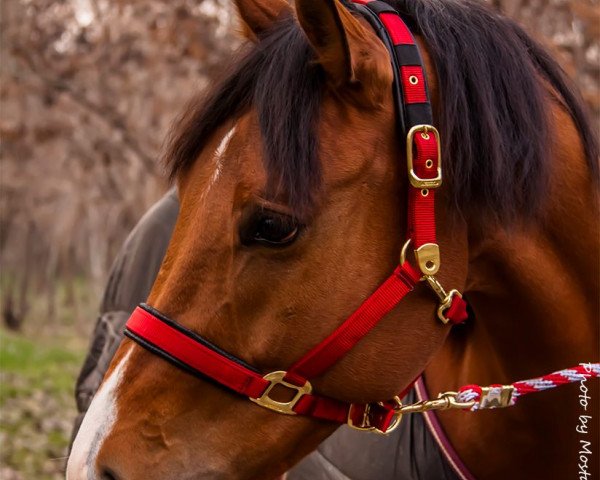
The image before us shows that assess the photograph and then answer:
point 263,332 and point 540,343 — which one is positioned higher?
point 263,332

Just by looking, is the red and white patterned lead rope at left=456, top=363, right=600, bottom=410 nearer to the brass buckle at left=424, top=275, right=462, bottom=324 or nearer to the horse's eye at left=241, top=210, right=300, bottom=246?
the brass buckle at left=424, top=275, right=462, bottom=324

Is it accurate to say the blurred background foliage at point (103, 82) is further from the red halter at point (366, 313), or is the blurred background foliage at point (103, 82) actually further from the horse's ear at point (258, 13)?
the red halter at point (366, 313)

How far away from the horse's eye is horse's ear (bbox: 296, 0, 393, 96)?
0.31 metres

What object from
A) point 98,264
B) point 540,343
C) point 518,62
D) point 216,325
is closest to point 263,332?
point 216,325

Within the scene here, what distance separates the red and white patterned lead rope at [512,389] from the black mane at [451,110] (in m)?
0.40

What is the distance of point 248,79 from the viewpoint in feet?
5.49

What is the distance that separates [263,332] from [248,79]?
1.81ft

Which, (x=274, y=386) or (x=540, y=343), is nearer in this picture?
(x=274, y=386)

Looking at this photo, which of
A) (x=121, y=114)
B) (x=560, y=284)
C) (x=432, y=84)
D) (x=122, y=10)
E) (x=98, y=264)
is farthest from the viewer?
(x=98, y=264)

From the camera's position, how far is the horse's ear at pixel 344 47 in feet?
4.94

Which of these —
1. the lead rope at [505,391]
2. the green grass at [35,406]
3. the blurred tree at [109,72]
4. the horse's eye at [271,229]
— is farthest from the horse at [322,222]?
the blurred tree at [109,72]

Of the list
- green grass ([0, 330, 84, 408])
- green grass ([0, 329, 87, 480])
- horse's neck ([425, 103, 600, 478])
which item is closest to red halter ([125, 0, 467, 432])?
horse's neck ([425, 103, 600, 478])

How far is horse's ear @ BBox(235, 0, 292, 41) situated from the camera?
1854 mm

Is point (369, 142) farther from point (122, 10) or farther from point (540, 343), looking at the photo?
point (122, 10)
